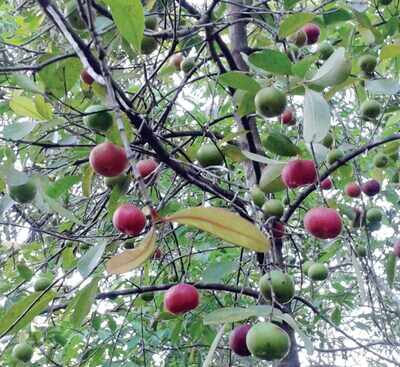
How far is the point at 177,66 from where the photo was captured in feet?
6.92

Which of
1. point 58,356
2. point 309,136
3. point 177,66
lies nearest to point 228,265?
point 309,136

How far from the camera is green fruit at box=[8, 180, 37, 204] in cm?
132

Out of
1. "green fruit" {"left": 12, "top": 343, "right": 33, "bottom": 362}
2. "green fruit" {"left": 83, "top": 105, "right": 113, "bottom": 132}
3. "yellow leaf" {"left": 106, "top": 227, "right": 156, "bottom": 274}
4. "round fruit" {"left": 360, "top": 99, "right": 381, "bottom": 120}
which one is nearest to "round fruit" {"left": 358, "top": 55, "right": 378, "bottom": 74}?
"round fruit" {"left": 360, "top": 99, "right": 381, "bottom": 120}

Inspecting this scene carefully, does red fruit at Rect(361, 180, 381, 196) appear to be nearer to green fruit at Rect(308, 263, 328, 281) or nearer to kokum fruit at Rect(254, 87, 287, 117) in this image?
green fruit at Rect(308, 263, 328, 281)

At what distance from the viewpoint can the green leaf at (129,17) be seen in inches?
41.3

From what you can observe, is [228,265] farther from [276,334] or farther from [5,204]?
[5,204]

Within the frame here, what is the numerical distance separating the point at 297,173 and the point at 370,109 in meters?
0.76

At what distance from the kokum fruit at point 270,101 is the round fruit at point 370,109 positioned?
2.52 ft

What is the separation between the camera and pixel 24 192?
4.37 ft

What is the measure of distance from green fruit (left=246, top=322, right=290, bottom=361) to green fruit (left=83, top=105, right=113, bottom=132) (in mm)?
531

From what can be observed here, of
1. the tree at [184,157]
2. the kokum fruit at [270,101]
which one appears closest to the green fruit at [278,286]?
the tree at [184,157]

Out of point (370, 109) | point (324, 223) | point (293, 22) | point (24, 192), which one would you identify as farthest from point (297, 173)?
point (370, 109)

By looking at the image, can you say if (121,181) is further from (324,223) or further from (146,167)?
(324,223)

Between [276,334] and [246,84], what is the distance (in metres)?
0.54
